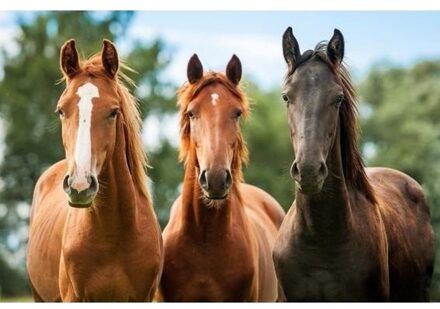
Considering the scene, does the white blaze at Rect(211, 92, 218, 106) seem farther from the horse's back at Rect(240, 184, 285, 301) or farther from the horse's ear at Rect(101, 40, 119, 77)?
the horse's back at Rect(240, 184, 285, 301)

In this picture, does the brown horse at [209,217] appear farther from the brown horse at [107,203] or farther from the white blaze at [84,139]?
the white blaze at [84,139]

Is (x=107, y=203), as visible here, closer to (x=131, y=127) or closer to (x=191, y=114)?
(x=131, y=127)

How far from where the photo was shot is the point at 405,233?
5.93m

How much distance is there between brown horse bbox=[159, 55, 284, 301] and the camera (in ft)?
18.7

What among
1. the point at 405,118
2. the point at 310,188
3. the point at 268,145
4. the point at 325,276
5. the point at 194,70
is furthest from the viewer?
the point at 268,145

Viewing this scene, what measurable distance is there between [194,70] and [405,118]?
21598 millimetres

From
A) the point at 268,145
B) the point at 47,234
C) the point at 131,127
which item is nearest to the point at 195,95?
the point at 131,127

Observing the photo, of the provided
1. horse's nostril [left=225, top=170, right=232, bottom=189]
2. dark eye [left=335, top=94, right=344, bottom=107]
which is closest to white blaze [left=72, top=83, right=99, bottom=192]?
horse's nostril [left=225, top=170, right=232, bottom=189]

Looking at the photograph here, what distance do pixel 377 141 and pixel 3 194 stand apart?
13106 mm

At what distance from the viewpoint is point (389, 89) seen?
29969mm

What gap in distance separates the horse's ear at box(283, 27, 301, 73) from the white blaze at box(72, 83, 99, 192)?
4.18ft

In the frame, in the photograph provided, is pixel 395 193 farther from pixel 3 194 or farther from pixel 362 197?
pixel 3 194

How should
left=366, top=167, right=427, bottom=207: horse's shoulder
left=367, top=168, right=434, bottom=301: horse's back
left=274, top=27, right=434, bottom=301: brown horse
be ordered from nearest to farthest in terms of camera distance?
1. left=274, top=27, right=434, bottom=301: brown horse
2. left=367, top=168, right=434, bottom=301: horse's back
3. left=366, top=167, right=427, bottom=207: horse's shoulder

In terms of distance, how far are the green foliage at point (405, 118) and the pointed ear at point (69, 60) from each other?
12765 mm
